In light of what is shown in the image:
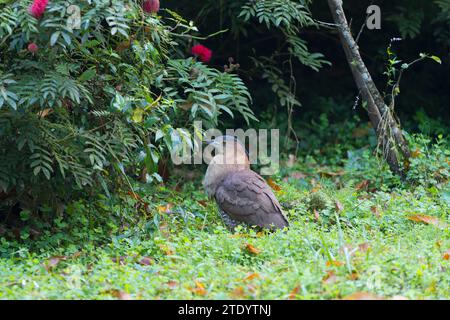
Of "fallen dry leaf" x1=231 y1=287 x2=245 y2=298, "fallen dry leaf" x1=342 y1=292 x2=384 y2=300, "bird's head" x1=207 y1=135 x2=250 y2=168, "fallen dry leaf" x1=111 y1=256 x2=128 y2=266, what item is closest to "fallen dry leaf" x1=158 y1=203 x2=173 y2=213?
"bird's head" x1=207 y1=135 x2=250 y2=168

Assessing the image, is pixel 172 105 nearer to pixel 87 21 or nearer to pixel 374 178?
pixel 87 21

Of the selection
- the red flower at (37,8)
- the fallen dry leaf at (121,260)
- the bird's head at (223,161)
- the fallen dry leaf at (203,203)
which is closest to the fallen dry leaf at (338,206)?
the bird's head at (223,161)

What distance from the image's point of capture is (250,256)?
5.29 meters

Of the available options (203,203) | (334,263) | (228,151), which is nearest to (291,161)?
(203,203)

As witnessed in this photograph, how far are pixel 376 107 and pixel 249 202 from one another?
1916mm

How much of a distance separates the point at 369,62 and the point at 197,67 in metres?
3.90

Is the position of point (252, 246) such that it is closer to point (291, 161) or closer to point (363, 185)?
point (363, 185)

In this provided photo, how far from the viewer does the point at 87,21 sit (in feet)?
16.9

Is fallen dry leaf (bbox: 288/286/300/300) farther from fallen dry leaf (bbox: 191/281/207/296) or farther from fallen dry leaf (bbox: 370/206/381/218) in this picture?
fallen dry leaf (bbox: 370/206/381/218)

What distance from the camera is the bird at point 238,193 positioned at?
252 inches

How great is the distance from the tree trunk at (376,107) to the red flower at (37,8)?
332 cm

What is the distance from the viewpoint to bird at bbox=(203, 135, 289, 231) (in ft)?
21.0

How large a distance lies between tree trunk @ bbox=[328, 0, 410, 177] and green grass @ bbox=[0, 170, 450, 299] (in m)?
0.52
